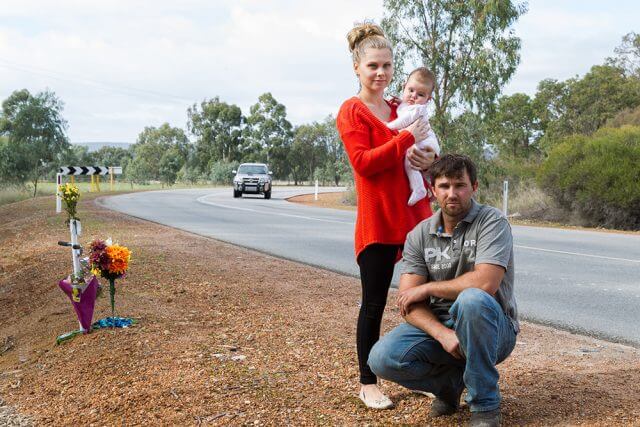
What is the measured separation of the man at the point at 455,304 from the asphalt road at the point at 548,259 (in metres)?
2.82

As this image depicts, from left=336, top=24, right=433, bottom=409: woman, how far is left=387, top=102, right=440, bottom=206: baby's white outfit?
0.04m

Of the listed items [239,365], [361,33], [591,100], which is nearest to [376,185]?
[361,33]

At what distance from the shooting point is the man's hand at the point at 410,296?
3462mm

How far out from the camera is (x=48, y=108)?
1559 inches

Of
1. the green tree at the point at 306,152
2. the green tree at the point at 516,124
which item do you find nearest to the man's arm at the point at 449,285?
the green tree at the point at 516,124

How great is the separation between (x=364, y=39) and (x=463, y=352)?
1.70 meters

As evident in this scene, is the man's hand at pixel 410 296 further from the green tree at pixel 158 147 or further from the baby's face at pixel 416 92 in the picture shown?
the green tree at pixel 158 147

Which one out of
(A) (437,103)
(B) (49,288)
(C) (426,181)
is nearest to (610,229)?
(A) (437,103)

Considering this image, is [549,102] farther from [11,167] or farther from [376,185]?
[376,185]

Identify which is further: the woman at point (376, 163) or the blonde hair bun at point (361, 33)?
the blonde hair bun at point (361, 33)

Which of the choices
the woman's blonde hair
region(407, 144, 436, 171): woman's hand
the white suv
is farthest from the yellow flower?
the white suv

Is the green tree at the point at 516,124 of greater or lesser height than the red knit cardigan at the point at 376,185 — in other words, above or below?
above

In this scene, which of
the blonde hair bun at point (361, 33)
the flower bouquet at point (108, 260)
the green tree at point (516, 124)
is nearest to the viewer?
the blonde hair bun at point (361, 33)

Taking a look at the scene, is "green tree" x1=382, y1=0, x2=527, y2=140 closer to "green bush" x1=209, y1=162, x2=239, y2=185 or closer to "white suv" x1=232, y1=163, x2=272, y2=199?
"white suv" x1=232, y1=163, x2=272, y2=199
